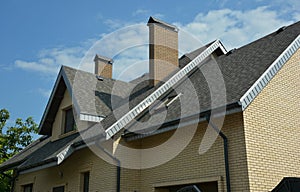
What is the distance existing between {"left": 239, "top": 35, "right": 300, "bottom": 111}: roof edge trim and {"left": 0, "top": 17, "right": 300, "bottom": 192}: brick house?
3cm

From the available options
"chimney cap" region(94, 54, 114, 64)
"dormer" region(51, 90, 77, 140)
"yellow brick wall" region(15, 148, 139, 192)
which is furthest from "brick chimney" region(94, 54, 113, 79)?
"yellow brick wall" region(15, 148, 139, 192)

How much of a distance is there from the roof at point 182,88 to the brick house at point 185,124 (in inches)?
1.9

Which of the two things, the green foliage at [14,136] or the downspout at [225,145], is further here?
the green foliage at [14,136]

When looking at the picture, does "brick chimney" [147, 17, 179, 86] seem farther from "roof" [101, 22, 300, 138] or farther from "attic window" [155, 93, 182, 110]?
"attic window" [155, 93, 182, 110]

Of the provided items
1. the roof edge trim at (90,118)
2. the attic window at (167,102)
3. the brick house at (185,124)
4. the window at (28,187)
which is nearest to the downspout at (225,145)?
the brick house at (185,124)

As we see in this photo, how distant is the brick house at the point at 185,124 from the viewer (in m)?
8.29

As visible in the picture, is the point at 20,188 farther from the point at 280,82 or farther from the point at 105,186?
the point at 280,82

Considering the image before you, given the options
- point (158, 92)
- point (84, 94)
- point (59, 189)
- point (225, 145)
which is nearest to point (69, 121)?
point (84, 94)

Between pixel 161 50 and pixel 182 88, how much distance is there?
2.45m

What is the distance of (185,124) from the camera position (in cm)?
882

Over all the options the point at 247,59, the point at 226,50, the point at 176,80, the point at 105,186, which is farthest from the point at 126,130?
the point at 226,50

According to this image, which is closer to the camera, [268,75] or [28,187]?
[268,75]

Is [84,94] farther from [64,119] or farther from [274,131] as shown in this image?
[274,131]

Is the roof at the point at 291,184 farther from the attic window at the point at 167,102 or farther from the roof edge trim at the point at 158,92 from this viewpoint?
the roof edge trim at the point at 158,92
